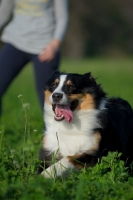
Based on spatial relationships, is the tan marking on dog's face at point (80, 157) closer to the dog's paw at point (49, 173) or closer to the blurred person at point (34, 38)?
the dog's paw at point (49, 173)

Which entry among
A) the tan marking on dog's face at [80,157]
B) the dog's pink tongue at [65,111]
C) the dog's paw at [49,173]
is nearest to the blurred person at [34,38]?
the dog's pink tongue at [65,111]

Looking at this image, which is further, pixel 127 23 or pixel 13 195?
pixel 127 23

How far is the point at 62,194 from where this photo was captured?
16.9 ft

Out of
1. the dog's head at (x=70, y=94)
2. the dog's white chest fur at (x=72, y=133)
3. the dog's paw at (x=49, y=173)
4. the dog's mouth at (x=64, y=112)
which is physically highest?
the dog's head at (x=70, y=94)

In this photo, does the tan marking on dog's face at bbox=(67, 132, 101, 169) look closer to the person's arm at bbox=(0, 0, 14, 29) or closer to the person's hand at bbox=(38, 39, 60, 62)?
the person's hand at bbox=(38, 39, 60, 62)

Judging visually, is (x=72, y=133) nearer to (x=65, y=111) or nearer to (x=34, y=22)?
(x=65, y=111)

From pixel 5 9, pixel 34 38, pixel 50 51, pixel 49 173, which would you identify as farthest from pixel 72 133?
pixel 5 9

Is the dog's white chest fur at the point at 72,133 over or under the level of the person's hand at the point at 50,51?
under

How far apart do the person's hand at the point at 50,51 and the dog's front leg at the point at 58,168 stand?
2.13 m

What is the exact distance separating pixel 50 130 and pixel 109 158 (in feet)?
2.82

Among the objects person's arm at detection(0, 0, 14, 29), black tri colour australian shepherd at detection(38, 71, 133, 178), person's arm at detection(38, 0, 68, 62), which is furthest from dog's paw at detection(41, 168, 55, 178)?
person's arm at detection(0, 0, 14, 29)

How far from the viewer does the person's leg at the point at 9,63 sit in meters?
8.62

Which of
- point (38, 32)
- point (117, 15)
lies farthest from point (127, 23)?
point (38, 32)

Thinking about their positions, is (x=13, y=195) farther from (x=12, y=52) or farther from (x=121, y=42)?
(x=121, y=42)
